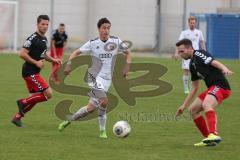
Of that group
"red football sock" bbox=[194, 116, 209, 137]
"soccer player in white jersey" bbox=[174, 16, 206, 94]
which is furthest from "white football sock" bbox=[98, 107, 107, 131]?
"soccer player in white jersey" bbox=[174, 16, 206, 94]

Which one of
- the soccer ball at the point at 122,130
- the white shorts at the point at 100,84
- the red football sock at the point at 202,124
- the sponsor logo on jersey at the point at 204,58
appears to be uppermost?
the sponsor logo on jersey at the point at 204,58

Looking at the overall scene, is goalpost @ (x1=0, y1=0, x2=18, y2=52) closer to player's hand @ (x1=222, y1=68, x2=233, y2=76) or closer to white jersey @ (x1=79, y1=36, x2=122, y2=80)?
white jersey @ (x1=79, y1=36, x2=122, y2=80)

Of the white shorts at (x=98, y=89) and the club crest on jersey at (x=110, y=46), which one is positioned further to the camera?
the club crest on jersey at (x=110, y=46)

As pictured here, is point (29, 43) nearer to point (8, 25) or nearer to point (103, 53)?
point (103, 53)

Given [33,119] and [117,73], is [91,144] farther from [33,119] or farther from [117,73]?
→ [117,73]

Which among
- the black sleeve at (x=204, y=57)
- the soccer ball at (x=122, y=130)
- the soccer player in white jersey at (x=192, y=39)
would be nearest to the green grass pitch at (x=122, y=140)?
the soccer ball at (x=122, y=130)

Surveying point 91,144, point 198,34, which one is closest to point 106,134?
point 91,144

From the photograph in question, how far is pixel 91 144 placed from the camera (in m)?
11.5

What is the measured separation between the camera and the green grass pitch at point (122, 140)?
34.3 ft

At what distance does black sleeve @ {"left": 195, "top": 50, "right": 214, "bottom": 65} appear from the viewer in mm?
11258

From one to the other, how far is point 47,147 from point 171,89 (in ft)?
39.1

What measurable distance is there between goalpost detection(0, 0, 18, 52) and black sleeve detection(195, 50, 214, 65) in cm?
3172

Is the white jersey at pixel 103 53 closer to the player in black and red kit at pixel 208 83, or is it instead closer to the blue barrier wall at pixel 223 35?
the player in black and red kit at pixel 208 83

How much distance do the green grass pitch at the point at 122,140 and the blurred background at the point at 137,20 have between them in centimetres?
2400
